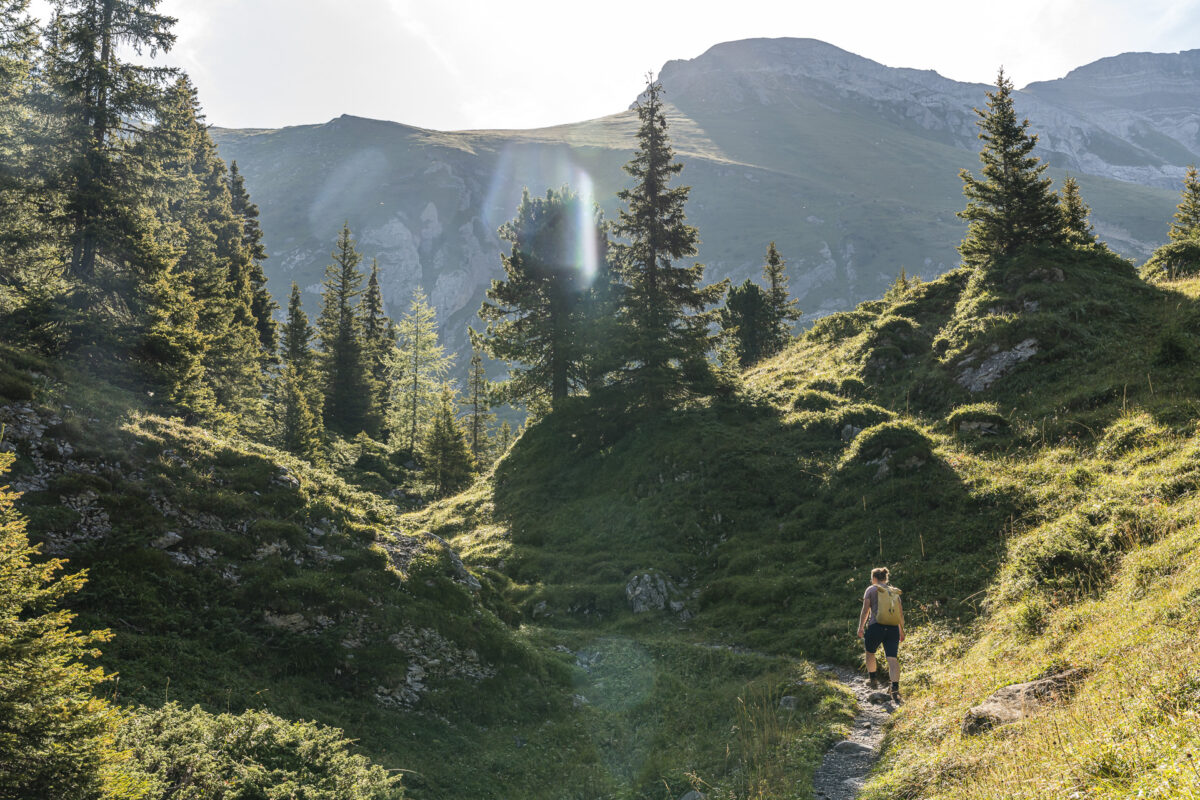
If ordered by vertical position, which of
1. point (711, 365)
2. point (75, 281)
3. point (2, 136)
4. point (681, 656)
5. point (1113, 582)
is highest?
point (2, 136)

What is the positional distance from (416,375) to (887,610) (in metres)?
47.6

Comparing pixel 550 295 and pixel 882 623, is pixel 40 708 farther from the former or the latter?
pixel 550 295

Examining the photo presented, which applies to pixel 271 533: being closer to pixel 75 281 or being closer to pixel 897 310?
pixel 75 281

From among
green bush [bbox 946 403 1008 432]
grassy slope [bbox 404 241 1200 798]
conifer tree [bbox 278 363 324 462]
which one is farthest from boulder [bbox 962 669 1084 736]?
conifer tree [bbox 278 363 324 462]

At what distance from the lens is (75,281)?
19.3 meters

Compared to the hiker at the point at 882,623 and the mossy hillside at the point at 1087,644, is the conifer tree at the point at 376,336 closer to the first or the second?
the hiker at the point at 882,623

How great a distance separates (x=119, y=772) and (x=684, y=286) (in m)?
29.6

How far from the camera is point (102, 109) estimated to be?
70.9 feet

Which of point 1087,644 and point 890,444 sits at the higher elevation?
point 890,444

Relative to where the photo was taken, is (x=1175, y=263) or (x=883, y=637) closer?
(x=883, y=637)

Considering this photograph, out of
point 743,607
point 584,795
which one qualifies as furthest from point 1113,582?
point 584,795

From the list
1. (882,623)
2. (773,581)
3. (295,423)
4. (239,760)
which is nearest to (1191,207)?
(773,581)

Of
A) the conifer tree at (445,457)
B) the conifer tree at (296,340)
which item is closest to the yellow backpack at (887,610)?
the conifer tree at (445,457)

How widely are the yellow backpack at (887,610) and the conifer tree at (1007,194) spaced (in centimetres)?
1900
